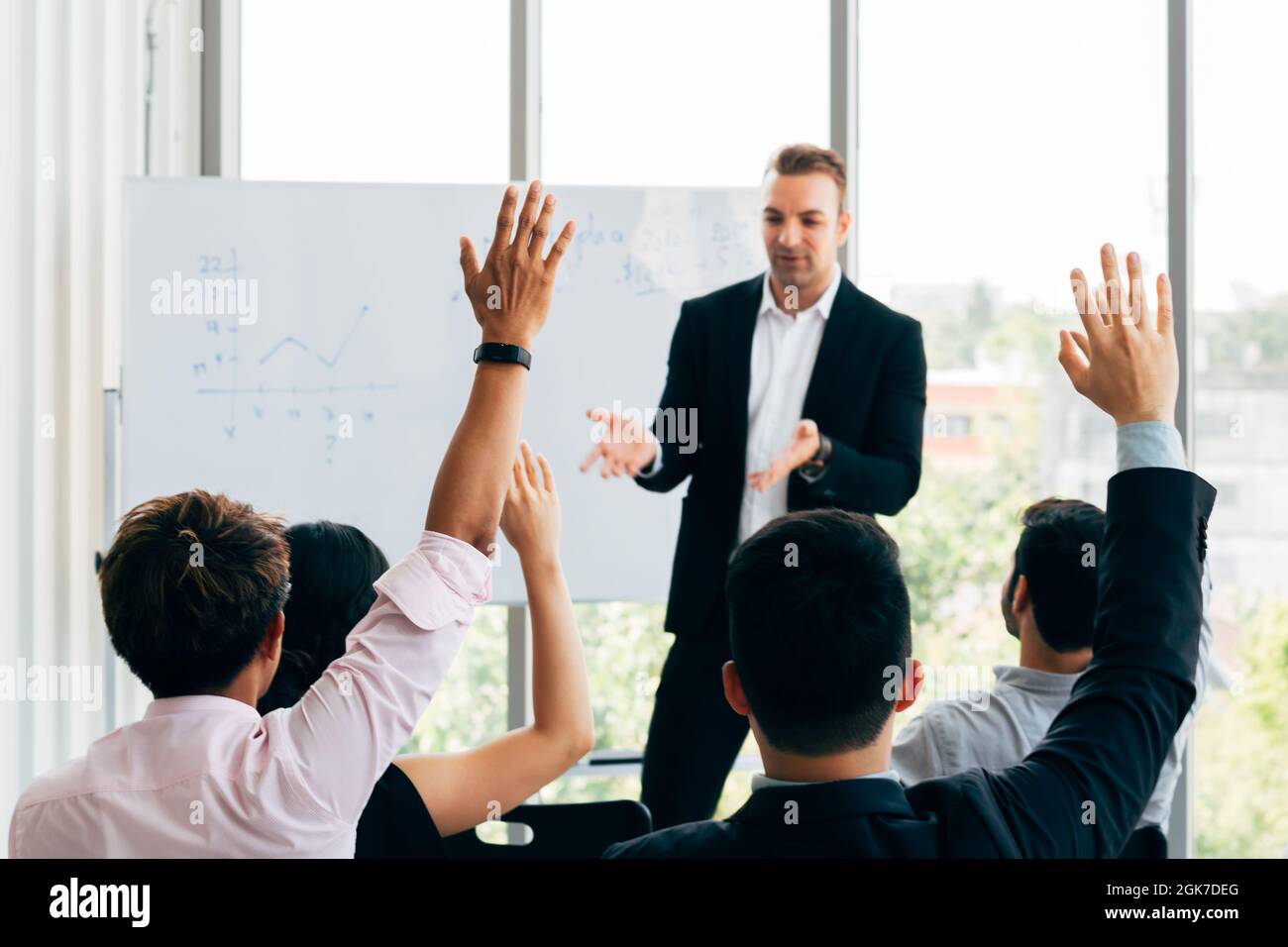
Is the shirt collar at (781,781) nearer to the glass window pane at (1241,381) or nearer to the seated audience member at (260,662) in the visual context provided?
the seated audience member at (260,662)

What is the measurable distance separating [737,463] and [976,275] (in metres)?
1.04

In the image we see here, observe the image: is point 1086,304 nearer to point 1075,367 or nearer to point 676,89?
point 1075,367

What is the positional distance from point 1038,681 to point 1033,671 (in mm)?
17

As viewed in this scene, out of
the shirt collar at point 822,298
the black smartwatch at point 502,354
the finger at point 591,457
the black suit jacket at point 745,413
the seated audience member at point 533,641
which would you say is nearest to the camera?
the black smartwatch at point 502,354

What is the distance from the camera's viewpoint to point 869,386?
2.66 m

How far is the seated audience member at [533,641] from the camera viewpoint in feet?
4.29

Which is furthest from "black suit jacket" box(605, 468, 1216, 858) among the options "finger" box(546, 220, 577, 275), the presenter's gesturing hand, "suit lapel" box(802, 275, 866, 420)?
"suit lapel" box(802, 275, 866, 420)

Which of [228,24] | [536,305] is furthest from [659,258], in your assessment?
[536,305]

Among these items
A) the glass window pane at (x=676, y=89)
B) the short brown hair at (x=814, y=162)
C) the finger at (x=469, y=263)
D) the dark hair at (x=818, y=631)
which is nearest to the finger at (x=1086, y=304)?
the dark hair at (x=818, y=631)

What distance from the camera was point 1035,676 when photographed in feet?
5.19

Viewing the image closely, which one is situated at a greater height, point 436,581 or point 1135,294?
point 1135,294

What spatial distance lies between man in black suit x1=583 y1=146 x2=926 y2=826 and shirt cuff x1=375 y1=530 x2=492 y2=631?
1.41 m

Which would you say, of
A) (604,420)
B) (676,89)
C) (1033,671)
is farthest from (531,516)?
(676,89)

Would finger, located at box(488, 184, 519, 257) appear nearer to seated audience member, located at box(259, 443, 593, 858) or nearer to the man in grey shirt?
seated audience member, located at box(259, 443, 593, 858)
